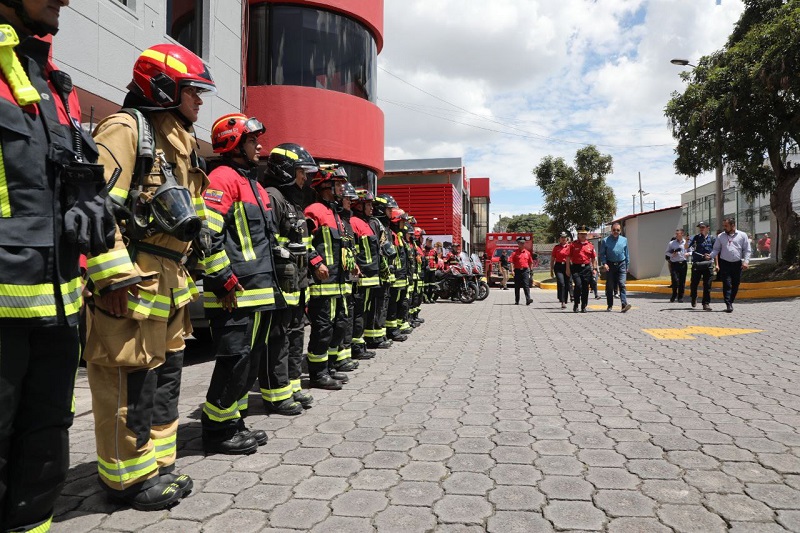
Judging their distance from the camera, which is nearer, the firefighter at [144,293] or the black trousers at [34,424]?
the black trousers at [34,424]

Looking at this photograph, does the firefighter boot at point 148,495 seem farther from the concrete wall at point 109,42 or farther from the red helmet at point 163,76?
the concrete wall at point 109,42

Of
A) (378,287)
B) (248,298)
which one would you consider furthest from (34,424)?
(378,287)

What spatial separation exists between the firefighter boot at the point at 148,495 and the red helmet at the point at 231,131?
86.1 inches

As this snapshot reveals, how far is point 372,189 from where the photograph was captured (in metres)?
16.2

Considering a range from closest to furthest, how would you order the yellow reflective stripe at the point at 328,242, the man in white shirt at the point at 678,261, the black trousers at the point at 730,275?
the yellow reflective stripe at the point at 328,242, the black trousers at the point at 730,275, the man in white shirt at the point at 678,261

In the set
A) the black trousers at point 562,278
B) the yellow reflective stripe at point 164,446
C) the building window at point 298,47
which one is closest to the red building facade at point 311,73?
the building window at point 298,47

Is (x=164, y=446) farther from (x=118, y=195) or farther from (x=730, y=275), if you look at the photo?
(x=730, y=275)

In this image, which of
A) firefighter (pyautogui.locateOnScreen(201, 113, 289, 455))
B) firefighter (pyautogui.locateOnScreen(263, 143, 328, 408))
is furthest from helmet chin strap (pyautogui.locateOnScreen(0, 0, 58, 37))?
firefighter (pyautogui.locateOnScreen(263, 143, 328, 408))

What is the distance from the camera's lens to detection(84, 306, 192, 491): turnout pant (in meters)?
2.68

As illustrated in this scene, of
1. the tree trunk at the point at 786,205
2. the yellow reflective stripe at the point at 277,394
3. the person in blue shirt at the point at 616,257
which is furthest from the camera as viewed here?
the tree trunk at the point at 786,205

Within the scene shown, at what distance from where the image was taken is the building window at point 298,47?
1312cm

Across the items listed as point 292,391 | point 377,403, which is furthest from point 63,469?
point 377,403

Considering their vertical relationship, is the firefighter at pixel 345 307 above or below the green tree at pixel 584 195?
below

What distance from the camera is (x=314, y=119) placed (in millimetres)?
13531
